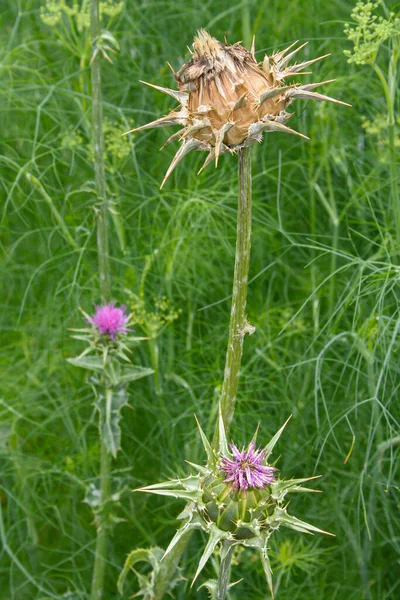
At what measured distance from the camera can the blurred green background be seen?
8.88 feet

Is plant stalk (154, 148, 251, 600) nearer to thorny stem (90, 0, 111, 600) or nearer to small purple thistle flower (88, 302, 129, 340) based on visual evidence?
small purple thistle flower (88, 302, 129, 340)

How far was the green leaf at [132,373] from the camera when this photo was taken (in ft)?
7.52

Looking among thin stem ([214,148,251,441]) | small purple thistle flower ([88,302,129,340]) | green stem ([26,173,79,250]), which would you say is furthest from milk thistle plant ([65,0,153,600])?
thin stem ([214,148,251,441])

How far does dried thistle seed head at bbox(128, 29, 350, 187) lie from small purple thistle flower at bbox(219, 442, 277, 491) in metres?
0.59

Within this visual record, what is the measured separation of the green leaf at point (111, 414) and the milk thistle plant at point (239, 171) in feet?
2.23

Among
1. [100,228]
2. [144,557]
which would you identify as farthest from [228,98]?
[144,557]

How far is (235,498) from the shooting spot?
1.58 m

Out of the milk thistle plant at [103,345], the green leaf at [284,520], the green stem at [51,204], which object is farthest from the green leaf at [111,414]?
the green leaf at [284,520]

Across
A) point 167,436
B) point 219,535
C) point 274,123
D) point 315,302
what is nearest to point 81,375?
point 167,436

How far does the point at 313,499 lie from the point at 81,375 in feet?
3.20

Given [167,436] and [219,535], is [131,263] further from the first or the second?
[219,535]

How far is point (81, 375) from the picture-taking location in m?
3.03

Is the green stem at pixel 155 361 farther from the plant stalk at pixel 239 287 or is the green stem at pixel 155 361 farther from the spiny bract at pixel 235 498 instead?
the spiny bract at pixel 235 498

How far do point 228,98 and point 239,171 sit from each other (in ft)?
0.45
